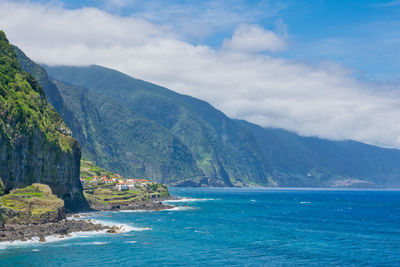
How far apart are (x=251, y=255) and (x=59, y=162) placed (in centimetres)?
9922

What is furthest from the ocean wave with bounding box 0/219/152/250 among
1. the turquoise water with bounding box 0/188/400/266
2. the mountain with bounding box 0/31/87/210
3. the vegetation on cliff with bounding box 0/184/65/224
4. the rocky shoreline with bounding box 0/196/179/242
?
the mountain with bounding box 0/31/87/210

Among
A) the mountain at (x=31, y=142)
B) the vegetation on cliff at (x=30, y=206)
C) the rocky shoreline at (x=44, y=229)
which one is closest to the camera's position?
the rocky shoreline at (x=44, y=229)

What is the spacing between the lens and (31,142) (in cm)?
15075

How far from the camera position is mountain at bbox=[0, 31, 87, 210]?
137m

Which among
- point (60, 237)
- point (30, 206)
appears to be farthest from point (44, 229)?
point (30, 206)

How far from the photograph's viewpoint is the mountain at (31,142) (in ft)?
450

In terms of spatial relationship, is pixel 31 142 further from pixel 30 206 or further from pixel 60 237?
pixel 60 237

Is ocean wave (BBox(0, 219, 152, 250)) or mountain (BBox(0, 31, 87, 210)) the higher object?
mountain (BBox(0, 31, 87, 210))

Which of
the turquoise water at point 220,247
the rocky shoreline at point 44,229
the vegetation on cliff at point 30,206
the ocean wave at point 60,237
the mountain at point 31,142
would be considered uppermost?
the mountain at point 31,142

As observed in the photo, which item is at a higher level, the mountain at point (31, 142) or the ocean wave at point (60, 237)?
the mountain at point (31, 142)

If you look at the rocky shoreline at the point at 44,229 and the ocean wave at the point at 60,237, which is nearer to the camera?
the ocean wave at the point at 60,237

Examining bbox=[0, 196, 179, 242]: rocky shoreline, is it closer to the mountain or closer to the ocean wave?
the ocean wave

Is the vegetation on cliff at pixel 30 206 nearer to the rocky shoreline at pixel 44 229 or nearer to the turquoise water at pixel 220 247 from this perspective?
the rocky shoreline at pixel 44 229

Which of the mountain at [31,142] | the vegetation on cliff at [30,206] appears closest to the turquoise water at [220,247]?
the vegetation on cliff at [30,206]
